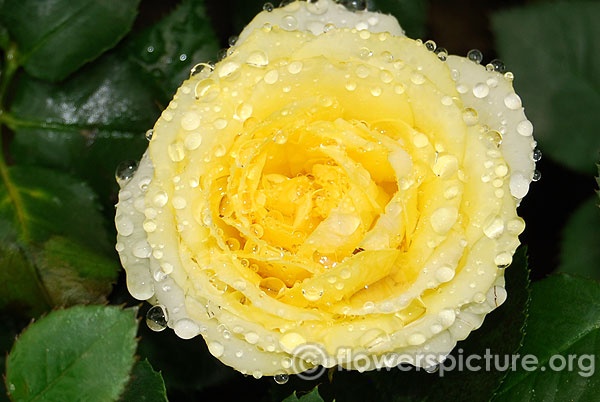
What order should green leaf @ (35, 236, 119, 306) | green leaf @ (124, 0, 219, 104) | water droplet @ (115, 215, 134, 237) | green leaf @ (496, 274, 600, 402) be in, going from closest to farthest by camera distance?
water droplet @ (115, 215, 134, 237) < green leaf @ (496, 274, 600, 402) < green leaf @ (35, 236, 119, 306) < green leaf @ (124, 0, 219, 104)

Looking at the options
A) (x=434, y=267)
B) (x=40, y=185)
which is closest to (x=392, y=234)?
(x=434, y=267)

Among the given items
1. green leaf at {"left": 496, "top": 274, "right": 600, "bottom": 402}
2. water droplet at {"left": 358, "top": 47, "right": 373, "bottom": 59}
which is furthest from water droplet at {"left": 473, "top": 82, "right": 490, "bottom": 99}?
green leaf at {"left": 496, "top": 274, "right": 600, "bottom": 402}

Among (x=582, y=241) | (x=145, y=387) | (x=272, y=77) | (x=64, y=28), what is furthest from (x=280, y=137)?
(x=582, y=241)

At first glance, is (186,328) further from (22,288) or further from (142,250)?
(22,288)

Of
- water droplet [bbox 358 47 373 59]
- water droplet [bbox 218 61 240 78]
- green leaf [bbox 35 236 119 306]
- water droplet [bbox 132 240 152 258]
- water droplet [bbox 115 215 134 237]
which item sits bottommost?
green leaf [bbox 35 236 119 306]

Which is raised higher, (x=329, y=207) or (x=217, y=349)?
(x=329, y=207)

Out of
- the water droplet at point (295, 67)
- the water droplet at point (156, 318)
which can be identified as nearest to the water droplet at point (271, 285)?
the water droplet at point (156, 318)

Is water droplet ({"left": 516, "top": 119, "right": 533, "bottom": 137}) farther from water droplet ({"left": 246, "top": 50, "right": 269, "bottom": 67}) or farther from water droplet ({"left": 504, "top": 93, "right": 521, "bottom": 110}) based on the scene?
water droplet ({"left": 246, "top": 50, "right": 269, "bottom": 67})
